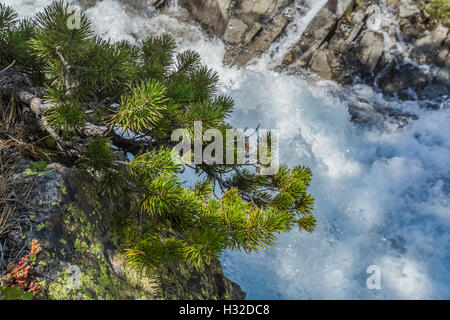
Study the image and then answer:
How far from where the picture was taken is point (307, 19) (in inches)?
319

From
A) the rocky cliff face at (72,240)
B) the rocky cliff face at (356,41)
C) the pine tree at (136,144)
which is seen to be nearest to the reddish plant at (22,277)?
the rocky cliff face at (72,240)

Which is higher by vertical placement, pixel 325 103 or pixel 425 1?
pixel 425 1

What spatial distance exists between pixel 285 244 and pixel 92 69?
13.2 feet

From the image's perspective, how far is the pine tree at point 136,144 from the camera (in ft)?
4.89

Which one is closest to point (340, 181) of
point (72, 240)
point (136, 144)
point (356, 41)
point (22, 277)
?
point (356, 41)

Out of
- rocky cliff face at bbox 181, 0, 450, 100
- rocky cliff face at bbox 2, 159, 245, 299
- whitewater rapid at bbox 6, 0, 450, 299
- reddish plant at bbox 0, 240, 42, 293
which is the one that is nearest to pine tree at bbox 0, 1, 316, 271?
rocky cliff face at bbox 2, 159, 245, 299

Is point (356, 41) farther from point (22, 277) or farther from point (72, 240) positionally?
point (22, 277)

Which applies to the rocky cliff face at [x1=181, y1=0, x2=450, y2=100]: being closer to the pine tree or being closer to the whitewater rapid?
the whitewater rapid

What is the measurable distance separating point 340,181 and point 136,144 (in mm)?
4629

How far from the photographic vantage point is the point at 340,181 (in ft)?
19.3

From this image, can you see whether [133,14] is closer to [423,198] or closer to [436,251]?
[423,198]

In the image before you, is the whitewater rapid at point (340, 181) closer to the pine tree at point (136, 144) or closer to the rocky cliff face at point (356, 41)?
the rocky cliff face at point (356, 41)

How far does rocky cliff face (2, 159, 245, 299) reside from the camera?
135cm
